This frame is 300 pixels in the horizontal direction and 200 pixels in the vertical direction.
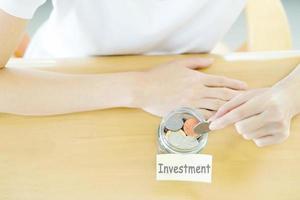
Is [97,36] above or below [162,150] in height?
above

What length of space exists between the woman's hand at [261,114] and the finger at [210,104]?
17mm

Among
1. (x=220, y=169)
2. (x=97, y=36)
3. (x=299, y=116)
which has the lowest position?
(x=220, y=169)

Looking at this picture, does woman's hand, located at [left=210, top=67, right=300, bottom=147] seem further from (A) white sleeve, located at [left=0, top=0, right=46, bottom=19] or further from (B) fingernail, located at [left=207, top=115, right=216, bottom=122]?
(A) white sleeve, located at [left=0, top=0, right=46, bottom=19]

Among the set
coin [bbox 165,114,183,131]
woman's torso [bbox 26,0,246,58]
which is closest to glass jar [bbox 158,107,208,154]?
coin [bbox 165,114,183,131]

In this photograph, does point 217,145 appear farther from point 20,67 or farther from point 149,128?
point 20,67

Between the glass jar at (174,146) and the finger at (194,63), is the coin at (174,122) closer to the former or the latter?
the glass jar at (174,146)

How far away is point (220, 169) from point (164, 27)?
277 mm

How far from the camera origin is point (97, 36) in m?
0.88

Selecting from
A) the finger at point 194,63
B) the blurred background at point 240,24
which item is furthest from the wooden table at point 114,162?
the blurred background at point 240,24

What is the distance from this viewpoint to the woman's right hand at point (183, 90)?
31.6 inches

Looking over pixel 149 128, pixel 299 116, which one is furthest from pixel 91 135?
pixel 299 116

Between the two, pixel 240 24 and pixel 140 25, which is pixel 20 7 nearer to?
pixel 140 25

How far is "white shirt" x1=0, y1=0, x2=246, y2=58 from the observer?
32.4 inches

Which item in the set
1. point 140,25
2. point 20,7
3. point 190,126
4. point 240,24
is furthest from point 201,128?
point 240,24
